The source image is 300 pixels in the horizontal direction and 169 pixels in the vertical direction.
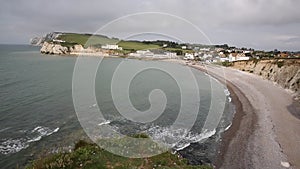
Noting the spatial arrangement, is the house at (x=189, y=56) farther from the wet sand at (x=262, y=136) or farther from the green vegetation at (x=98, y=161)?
the green vegetation at (x=98, y=161)

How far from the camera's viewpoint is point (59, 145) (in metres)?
17.3

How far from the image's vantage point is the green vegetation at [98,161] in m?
11.0

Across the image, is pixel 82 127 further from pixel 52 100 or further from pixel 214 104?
pixel 214 104

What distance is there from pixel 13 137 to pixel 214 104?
24713 millimetres

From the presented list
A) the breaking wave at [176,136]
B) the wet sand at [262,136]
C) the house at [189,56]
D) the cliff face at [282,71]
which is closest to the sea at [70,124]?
the breaking wave at [176,136]

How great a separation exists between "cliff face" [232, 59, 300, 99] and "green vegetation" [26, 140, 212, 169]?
104ft

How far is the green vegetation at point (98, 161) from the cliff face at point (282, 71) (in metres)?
31.7

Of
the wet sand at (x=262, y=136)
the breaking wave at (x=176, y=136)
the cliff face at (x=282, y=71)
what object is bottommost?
the breaking wave at (x=176, y=136)

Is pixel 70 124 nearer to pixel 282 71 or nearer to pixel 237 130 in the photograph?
pixel 237 130

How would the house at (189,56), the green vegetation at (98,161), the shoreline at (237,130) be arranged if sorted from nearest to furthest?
1. the green vegetation at (98,161)
2. the shoreline at (237,130)
3. the house at (189,56)

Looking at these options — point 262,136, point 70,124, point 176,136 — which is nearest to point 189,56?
point 262,136

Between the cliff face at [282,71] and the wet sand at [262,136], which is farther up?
the cliff face at [282,71]

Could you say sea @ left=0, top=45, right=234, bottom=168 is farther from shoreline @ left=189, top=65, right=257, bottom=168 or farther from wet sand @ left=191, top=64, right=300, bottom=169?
wet sand @ left=191, top=64, right=300, bottom=169

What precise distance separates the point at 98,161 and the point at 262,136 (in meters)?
14.9
